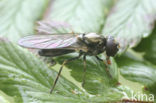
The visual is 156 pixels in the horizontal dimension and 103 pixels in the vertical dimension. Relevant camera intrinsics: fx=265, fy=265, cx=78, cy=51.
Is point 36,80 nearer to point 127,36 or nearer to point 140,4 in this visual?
point 127,36

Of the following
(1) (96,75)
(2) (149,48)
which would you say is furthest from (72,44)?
(2) (149,48)

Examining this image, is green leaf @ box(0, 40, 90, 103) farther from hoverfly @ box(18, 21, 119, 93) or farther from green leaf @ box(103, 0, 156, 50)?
green leaf @ box(103, 0, 156, 50)

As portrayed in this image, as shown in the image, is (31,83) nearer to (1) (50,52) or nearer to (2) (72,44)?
(1) (50,52)

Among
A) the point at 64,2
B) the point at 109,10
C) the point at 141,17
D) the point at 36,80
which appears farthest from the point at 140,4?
the point at 36,80

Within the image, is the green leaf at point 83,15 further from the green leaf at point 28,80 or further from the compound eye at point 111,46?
the green leaf at point 28,80

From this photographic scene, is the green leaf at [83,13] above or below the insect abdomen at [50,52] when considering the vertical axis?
above

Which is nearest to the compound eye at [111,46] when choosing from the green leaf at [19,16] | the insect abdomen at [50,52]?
the insect abdomen at [50,52]

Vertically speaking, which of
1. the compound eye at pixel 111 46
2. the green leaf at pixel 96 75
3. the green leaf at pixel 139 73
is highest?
the compound eye at pixel 111 46

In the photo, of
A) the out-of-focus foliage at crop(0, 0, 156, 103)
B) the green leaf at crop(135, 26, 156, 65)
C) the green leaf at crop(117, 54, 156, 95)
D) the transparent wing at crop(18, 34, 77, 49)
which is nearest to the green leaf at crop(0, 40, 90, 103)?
the out-of-focus foliage at crop(0, 0, 156, 103)
